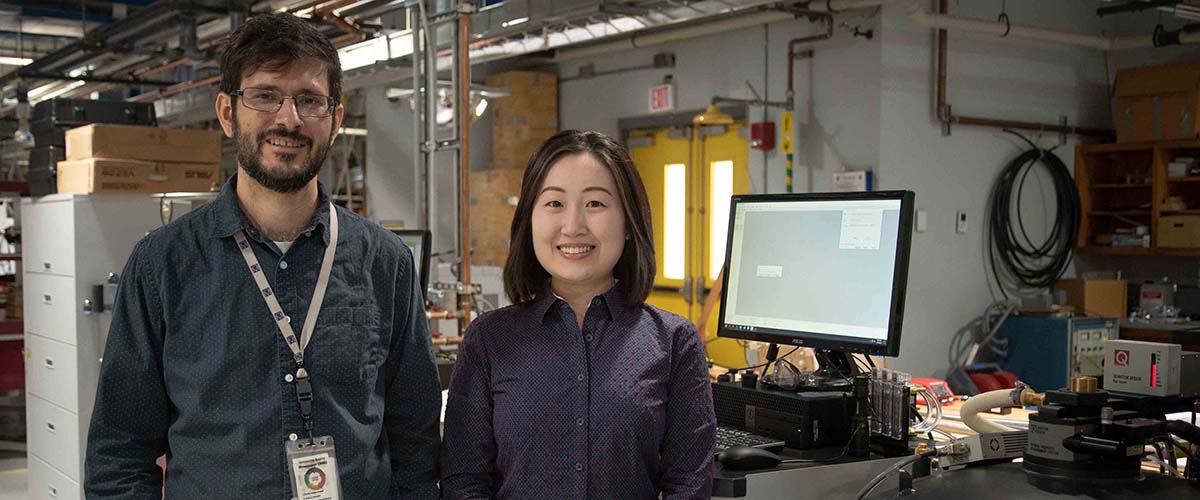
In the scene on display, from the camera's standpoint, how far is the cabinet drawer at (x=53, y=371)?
4.21 m

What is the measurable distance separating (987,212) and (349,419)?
19.4 ft

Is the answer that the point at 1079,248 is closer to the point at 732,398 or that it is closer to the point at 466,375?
the point at 732,398

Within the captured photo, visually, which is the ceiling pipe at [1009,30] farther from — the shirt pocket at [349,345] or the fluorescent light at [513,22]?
the shirt pocket at [349,345]

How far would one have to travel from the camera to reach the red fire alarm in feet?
21.7

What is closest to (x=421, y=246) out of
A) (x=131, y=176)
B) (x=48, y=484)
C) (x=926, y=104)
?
(x=131, y=176)

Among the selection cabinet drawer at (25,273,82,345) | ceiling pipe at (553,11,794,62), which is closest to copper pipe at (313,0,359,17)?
cabinet drawer at (25,273,82,345)

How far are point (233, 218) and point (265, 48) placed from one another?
0.86 feet

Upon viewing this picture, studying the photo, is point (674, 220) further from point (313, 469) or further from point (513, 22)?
point (313, 469)

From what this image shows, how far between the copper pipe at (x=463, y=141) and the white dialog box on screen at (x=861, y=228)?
2475mm

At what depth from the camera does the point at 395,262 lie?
1.68m

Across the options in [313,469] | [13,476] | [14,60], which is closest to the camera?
[313,469]

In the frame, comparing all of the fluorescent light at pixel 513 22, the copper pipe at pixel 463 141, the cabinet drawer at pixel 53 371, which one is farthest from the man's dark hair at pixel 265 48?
the fluorescent light at pixel 513 22

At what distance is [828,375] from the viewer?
7.14 ft

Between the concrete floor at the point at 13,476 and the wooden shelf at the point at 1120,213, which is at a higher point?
the wooden shelf at the point at 1120,213
